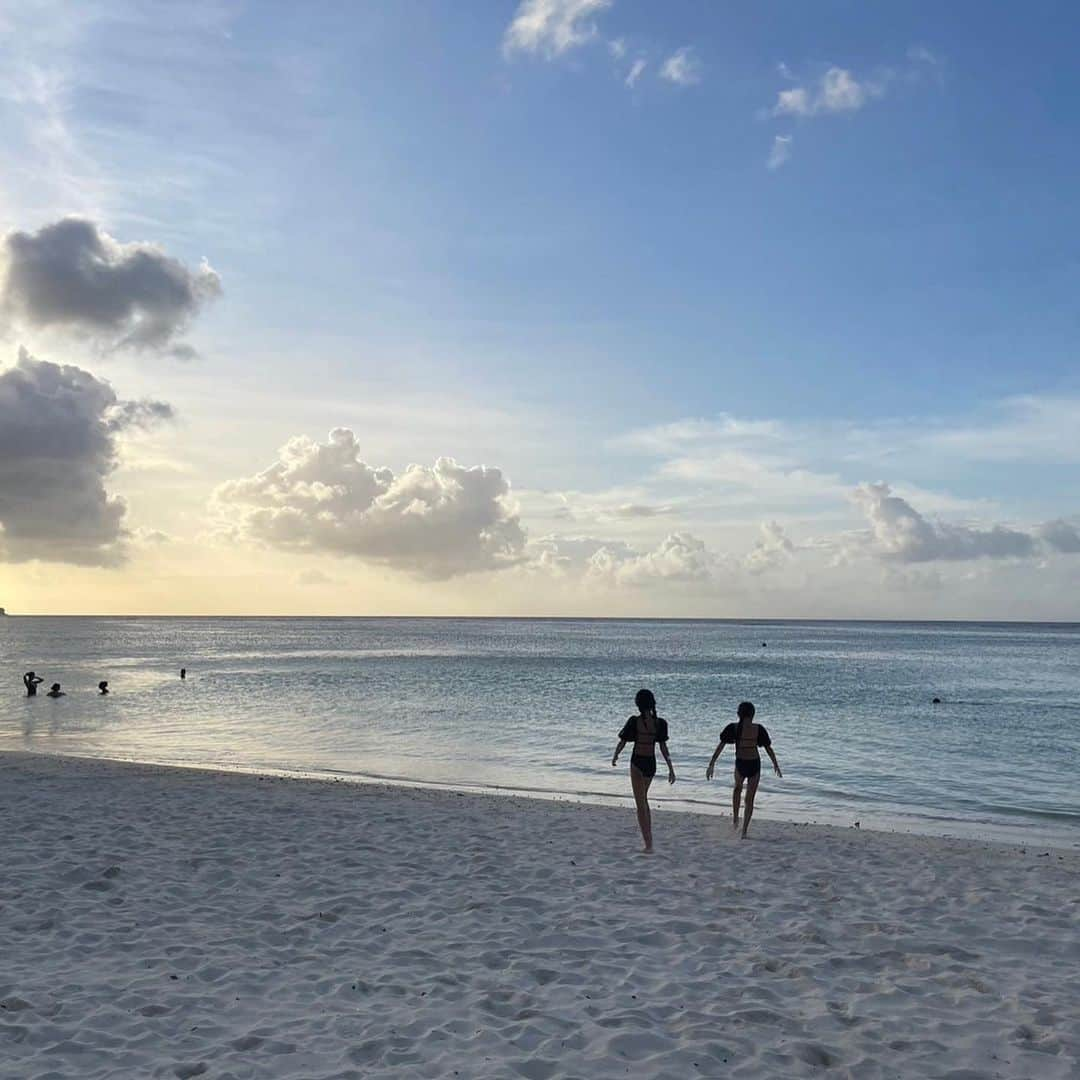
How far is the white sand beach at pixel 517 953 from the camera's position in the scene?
6.32 meters

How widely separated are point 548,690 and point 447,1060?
145 feet

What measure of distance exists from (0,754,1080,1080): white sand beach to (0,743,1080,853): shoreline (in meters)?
2.11

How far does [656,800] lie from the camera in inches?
720

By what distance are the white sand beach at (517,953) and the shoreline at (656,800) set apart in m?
2.11

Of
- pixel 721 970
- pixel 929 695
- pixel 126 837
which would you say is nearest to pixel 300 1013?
pixel 721 970

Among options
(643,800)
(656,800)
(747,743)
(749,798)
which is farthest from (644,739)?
(656,800)

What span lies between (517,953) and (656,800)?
34.3 ft

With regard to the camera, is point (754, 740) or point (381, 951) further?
point (754, 740)

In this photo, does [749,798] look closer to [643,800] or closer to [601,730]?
[643,800]

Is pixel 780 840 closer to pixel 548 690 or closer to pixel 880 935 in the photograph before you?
pixel 880 935

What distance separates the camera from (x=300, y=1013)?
6.91m

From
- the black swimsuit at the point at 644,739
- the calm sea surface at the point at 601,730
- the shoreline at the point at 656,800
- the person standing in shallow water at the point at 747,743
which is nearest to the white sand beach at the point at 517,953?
the person standing in shallow water at the point at 747,743

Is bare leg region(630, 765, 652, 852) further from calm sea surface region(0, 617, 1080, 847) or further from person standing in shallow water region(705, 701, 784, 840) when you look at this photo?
calm sea surface region(0, 617, 1080, 847)

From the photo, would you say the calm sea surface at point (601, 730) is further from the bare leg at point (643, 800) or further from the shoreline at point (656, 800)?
the bare leg at point (643, 800)
